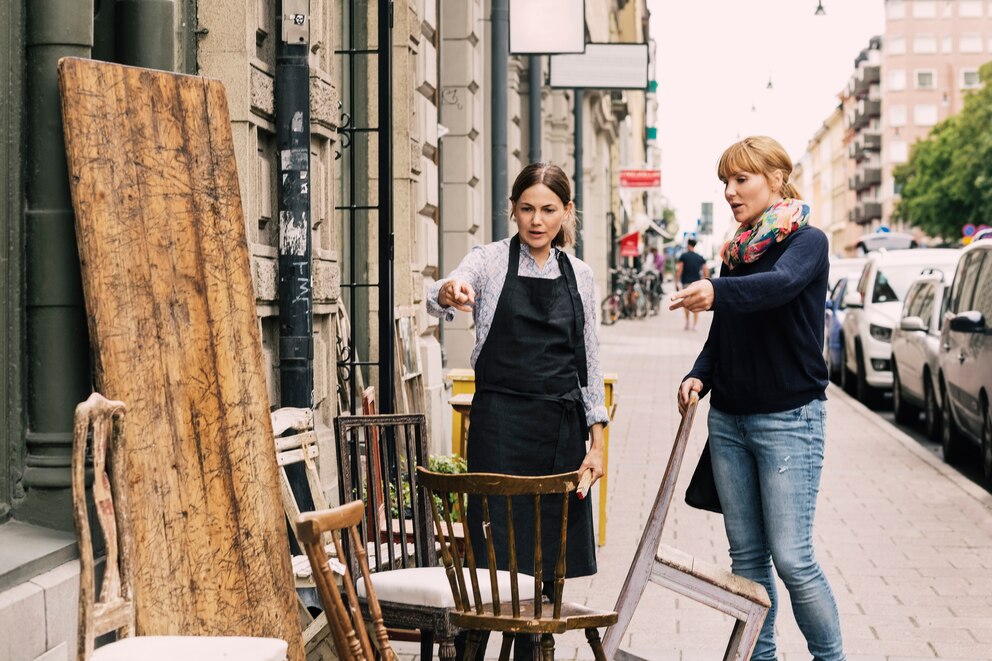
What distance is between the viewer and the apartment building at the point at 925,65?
130875mm

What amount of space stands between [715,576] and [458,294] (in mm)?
1200

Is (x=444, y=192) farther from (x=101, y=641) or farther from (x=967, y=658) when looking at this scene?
(x=101, y=641)

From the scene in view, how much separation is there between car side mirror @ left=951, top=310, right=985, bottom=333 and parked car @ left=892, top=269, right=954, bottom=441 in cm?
203

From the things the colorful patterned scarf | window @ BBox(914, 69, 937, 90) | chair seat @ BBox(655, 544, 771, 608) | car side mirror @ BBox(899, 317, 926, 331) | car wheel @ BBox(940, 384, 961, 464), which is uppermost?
window @ BBox(914, 69, 937, 90)

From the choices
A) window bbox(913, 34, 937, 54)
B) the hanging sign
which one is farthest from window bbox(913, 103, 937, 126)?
the hanging sign

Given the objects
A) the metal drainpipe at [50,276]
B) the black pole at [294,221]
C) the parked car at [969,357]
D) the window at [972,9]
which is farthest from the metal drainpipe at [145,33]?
the window at [972,9]

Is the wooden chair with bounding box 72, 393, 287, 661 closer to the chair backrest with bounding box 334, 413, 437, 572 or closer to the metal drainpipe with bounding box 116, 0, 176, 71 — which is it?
the chair backrest with bounding box 334, 413, 437, 572

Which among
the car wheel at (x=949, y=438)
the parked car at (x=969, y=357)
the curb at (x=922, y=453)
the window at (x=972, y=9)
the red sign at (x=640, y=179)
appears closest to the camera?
the curb at (x=922, y=453)

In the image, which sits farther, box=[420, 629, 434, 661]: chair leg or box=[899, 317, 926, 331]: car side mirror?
box=[899, 317, 926, 331]: car side mirror

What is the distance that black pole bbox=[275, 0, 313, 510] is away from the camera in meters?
6.43

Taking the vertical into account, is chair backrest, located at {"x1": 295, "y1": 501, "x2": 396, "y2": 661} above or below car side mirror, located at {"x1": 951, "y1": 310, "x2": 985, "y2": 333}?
below

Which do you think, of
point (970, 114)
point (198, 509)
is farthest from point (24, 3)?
point (970, 114)

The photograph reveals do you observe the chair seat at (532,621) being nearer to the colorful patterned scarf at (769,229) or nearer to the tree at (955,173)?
the colorful patterned scarf at (769,229)

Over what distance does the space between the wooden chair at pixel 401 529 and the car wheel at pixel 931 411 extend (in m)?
9.50
